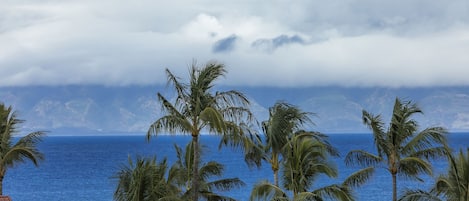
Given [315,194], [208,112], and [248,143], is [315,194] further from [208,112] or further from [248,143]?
[208,112]

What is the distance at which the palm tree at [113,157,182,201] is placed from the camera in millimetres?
32156

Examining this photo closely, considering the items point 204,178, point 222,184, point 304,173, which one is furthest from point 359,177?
point 204,178

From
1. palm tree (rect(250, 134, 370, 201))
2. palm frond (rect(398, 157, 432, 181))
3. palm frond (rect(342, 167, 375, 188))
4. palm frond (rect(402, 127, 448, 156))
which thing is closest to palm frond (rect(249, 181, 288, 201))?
palm tree (rect(250, 134, 370, 201))

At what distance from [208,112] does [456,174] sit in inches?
383

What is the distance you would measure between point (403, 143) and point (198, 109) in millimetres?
9589

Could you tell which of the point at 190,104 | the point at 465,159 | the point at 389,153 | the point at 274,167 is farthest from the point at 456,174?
the point at 190,104

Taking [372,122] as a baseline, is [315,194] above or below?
below

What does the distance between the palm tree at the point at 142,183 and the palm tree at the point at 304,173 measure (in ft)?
12.8

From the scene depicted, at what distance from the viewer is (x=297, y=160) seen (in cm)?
3198

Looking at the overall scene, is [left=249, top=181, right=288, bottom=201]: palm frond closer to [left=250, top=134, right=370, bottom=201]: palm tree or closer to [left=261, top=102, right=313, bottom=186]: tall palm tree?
[left=250, top=134, right=370, bottom=201]: palm tree

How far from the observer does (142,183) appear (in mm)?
32312

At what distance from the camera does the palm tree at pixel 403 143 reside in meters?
32.8

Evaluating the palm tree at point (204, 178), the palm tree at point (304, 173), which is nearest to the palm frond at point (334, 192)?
the palm tree at point (304, 173)

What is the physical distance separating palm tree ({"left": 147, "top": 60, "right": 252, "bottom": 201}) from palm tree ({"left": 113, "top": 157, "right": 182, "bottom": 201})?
5.76 ft
